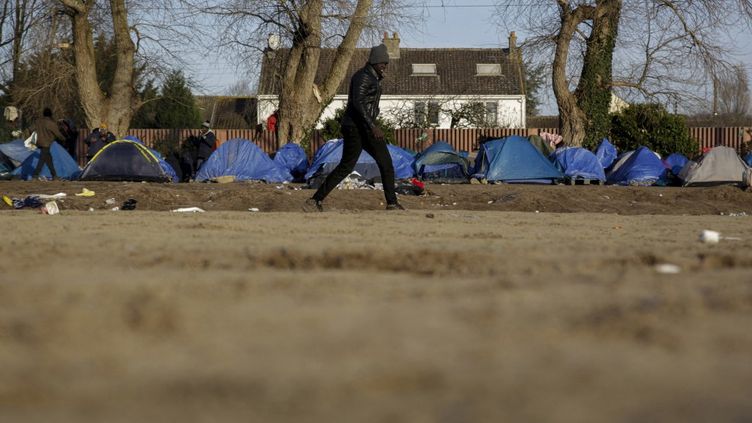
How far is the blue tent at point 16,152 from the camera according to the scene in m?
24.0

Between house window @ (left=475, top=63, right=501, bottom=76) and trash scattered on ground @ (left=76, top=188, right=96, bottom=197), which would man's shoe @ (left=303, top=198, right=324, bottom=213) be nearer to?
trash scattered on ground @ (left=76, top=188, right=96, bottom=197)

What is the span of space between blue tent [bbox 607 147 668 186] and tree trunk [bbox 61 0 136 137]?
47.1 feet

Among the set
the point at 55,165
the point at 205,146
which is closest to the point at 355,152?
the point at 55,165

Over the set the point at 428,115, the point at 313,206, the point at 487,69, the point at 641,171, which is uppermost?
the point at 487,69

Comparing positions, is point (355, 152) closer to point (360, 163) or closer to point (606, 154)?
point (360, 163)

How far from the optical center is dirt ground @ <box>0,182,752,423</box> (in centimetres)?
252

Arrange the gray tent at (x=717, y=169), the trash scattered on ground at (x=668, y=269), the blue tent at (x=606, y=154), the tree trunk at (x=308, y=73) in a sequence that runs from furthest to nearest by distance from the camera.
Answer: the tree trunk at (x=308, y=73), the blue tent at (x=606, y=154), the gray tent at (x=717, y=169), the trash scattered on ground at (x=668, y=269)

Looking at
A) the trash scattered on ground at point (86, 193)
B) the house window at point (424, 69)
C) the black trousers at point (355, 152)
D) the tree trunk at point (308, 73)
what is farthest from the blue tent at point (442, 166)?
the house window at point (424, 69)

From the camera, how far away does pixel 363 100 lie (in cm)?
1052

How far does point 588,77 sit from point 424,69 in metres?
27.3

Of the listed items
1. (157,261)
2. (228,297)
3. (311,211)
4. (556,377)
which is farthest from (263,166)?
(556,377)

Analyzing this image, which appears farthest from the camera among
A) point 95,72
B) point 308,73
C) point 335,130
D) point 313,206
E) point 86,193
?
point 335,130

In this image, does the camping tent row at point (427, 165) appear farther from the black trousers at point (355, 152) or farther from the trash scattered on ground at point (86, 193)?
the black trousers at point (355, 152)

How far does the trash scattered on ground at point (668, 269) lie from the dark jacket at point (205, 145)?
19886mm
